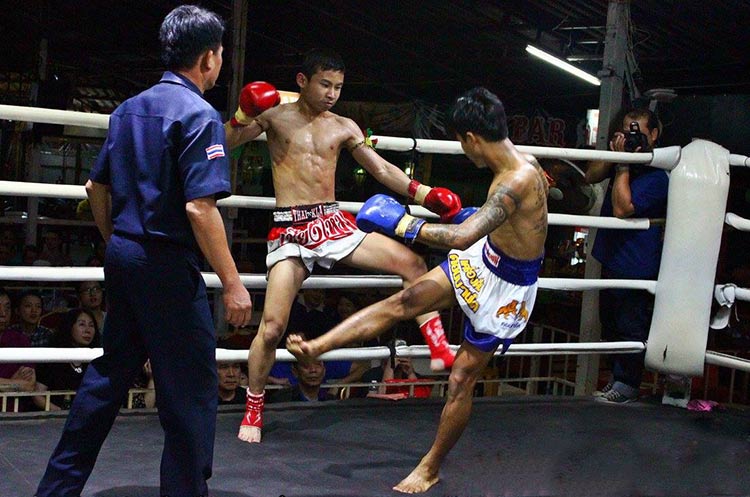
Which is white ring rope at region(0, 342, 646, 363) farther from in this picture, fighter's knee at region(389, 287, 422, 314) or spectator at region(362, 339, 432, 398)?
spectator at region(362, 339, 432, 398)

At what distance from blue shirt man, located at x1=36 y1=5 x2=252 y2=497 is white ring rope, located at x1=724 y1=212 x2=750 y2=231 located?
8.33 ft

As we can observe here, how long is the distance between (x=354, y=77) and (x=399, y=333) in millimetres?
5966

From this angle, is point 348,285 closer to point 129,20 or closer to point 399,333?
point 399,333

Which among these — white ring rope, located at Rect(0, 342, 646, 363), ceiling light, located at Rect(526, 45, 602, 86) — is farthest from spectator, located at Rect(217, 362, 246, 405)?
ceiling light, located at Rect(526, 45, 602, 86)

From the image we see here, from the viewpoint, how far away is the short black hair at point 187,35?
2115 millimetres

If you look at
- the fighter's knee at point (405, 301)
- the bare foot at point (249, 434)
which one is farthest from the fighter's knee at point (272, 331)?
the fighter's knee at point (405, 301)

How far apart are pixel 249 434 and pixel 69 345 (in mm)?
2031

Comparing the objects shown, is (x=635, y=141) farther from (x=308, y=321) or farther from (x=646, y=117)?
(x=308, y=321)

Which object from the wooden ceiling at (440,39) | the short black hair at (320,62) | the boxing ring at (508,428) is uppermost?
the wooden ceiling at (440,39)

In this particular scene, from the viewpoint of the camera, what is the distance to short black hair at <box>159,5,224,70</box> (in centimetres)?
212

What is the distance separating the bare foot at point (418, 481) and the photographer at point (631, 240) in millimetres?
1605

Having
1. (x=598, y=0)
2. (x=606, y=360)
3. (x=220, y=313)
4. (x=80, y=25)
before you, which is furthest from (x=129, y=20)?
(x=606, y=360)

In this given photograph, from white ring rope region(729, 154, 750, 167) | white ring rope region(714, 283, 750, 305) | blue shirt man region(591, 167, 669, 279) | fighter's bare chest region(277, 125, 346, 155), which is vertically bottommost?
white ring rope region(714, 283, 750, 305)

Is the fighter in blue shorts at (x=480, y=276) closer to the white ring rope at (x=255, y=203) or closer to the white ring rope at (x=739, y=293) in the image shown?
the white ring rope at (x=255, y=203)
